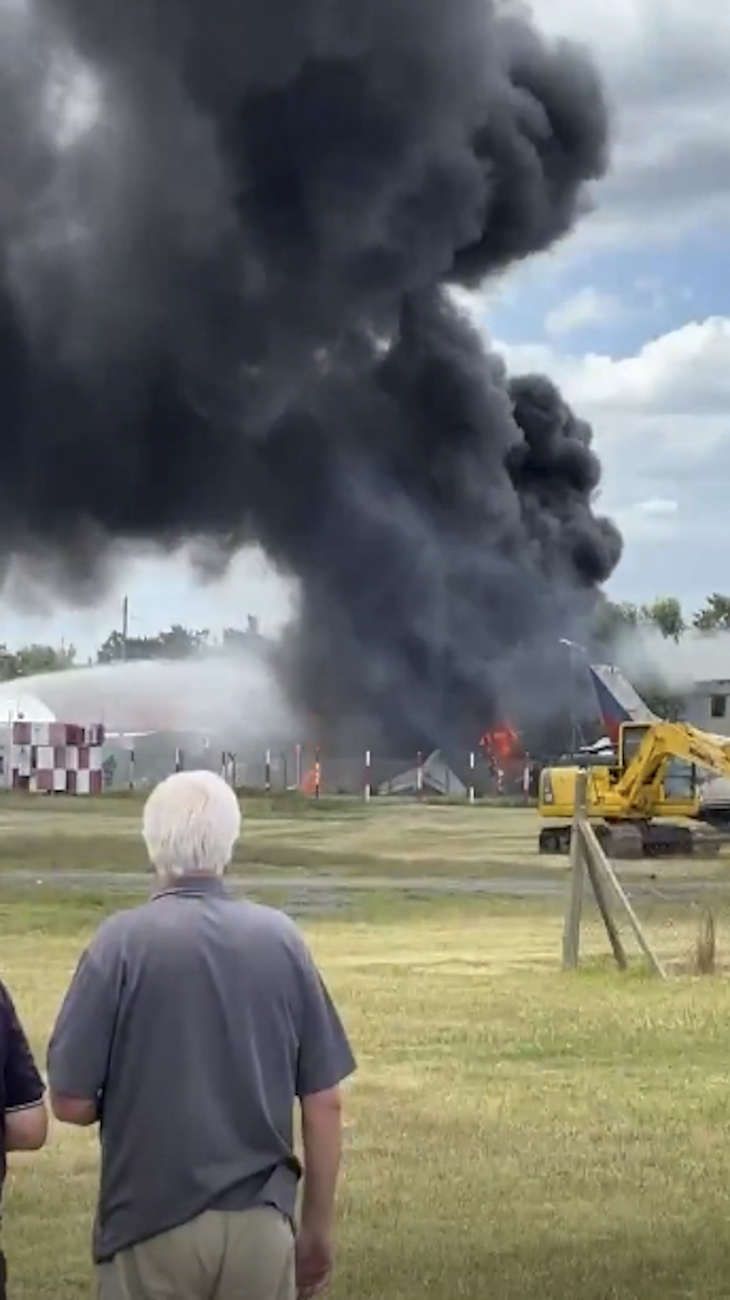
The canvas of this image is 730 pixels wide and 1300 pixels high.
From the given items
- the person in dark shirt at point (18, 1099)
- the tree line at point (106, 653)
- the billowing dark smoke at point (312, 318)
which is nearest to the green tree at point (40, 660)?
the tree line at point (106, 653)

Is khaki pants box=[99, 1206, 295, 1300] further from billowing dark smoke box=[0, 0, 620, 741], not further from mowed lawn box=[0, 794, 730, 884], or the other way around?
billowing dark smoke box=[0, 0, 620, 741]

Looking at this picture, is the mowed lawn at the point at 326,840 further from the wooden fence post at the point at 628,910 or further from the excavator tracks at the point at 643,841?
the wooden fence post at the point at 628,910

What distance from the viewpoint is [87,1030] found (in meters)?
4.04

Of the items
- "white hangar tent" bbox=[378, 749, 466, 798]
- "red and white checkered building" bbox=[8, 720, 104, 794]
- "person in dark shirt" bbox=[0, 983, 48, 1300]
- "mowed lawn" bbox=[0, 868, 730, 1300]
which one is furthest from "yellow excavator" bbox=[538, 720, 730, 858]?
"person in dark shirt" bbox=[0, 983, 48, 1300]

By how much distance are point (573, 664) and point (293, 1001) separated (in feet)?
164

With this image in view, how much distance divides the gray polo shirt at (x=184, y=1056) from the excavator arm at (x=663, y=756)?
27.8m

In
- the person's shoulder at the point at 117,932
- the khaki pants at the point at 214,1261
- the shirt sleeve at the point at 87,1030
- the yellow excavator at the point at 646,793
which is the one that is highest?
the yellow excavator at the point at 646,793

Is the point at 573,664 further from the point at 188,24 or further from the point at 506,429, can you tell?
the point at 188,24

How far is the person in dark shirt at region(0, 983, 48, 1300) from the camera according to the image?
4.20m

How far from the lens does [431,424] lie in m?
56.6

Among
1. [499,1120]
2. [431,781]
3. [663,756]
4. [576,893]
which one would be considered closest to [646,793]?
[663,756]

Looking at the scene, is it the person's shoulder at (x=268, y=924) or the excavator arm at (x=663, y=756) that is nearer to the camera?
the person's shoulder at (x=268, y=924)

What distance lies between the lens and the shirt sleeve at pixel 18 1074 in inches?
165

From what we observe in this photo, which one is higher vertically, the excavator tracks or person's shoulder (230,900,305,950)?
the excavator tracks
